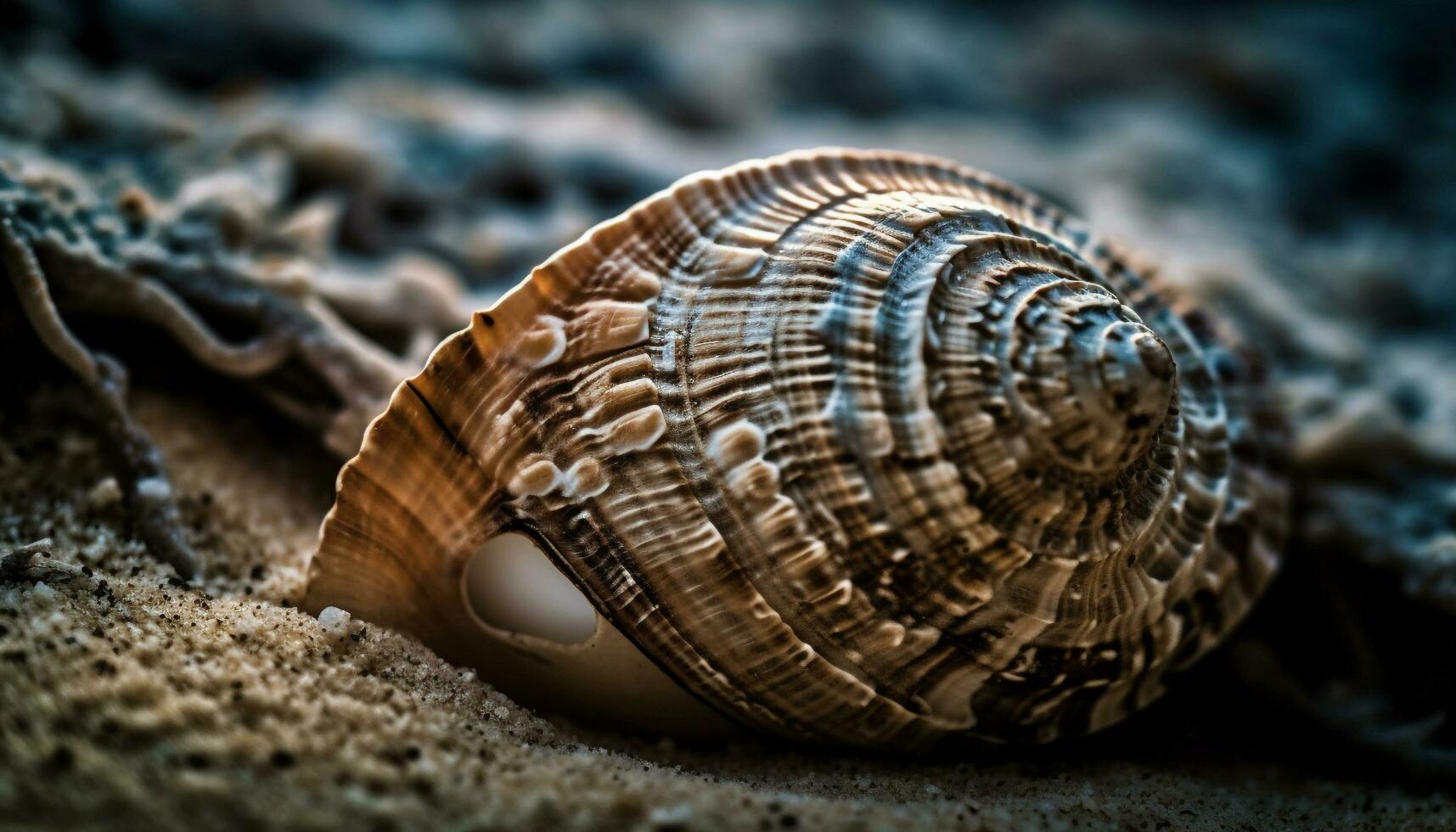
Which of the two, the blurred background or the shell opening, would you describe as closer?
the shell opening

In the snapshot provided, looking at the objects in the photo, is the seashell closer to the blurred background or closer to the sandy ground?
the sandy ground

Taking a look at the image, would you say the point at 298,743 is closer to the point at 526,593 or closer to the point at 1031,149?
the point at 526,593

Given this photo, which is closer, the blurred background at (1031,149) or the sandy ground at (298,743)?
the sandy ground at (298,743)

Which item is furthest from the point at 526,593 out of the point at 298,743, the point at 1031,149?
the point at 1031,149

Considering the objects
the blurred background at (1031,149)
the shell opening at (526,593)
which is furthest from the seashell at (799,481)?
the blurred background at (1031,149)

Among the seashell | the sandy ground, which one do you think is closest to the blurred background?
the sandy ground

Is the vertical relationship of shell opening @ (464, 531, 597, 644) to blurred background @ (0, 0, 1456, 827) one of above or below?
below

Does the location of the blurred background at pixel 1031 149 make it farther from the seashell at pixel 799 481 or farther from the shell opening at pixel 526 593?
the shell opening at pixel 526 593

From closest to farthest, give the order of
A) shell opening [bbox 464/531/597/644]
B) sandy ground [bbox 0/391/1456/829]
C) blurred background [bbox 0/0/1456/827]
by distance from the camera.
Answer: sandy ground [bbox 0/391/1456/829], shell opening [bbox 464/531/597/644], blurred background [bbox 0/0/1456/827]
